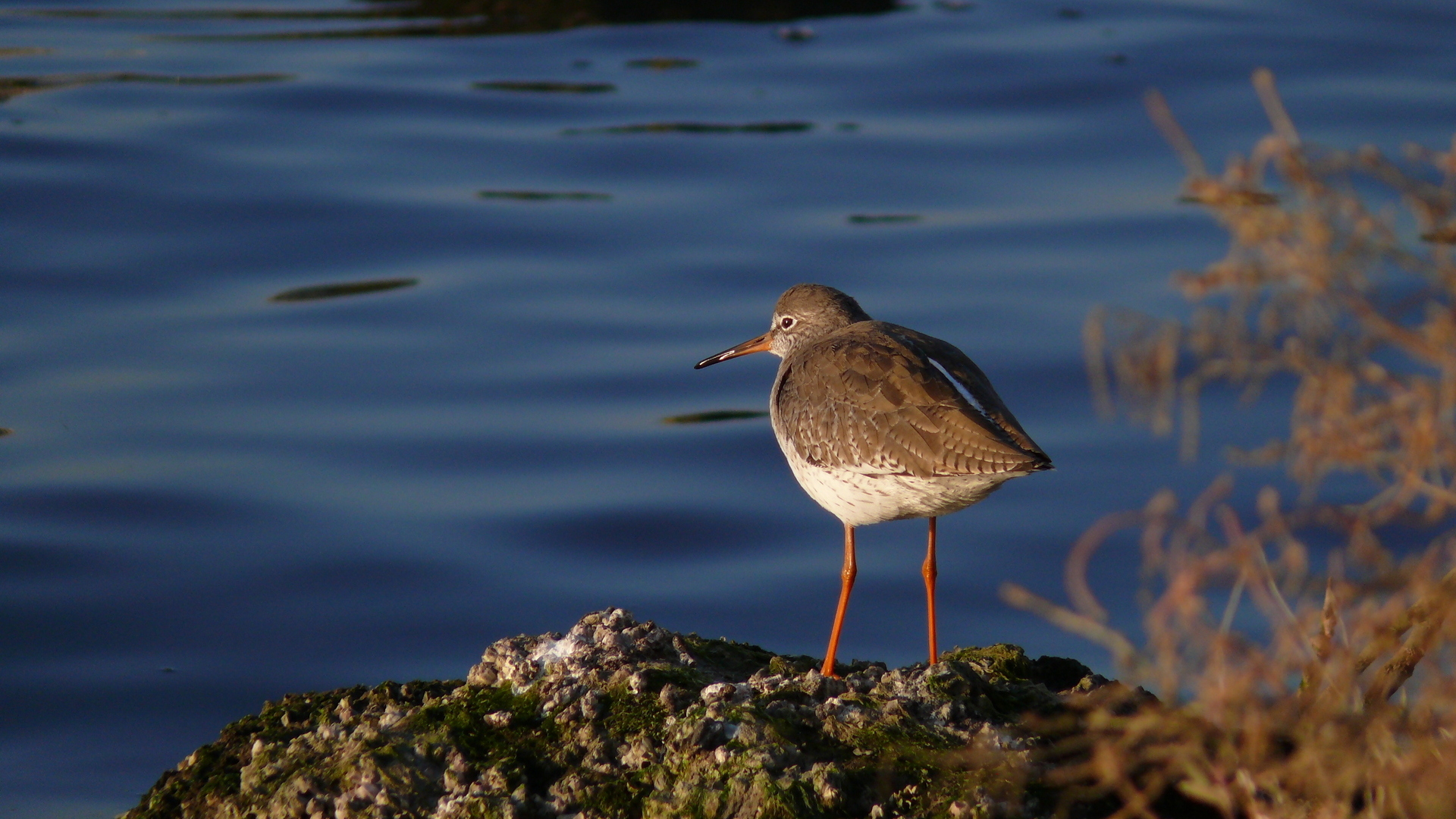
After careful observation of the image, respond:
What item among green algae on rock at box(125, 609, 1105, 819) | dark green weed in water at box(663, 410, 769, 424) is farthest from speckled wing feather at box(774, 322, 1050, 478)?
dark green weed in water at box(663, 410, 769, 424)

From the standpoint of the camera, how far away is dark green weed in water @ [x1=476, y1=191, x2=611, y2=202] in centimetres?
1483

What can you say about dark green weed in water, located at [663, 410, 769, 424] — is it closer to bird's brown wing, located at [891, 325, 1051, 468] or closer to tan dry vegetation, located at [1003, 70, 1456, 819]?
bird's brown wing, located at [891, 325, 1051, 468]

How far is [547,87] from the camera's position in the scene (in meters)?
17.0

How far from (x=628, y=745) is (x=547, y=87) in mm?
13266

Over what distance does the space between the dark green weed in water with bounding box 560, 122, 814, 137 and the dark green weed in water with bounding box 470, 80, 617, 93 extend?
102 cm

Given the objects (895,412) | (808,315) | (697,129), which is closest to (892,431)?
(895,412)

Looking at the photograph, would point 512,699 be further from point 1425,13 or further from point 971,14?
point 1425,13

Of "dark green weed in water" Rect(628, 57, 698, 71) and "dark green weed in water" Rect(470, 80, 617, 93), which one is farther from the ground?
"dark green weed in water" Rect(628, 57, 698, 71)

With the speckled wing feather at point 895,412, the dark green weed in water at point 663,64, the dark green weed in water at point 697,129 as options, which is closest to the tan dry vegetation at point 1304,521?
the speckled wing feather at point 895,412

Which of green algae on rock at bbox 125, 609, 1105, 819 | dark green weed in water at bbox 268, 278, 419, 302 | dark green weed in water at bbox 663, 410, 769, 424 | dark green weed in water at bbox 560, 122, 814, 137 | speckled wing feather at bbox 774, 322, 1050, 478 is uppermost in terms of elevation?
dark green weed in water at bbox 560, 122, 814, 137

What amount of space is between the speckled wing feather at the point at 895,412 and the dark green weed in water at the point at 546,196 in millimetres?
7610

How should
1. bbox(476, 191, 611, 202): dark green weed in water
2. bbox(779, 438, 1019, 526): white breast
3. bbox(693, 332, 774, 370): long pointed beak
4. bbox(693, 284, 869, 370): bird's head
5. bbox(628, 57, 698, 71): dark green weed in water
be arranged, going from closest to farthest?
bbox(779, 438, 1019, 526): white breast, bbox(693, 284, 869, 370): bird's head, bbox(693, 332, 774, 370): long pointed beak, bbox(476, 191, 611, 202): dark green weed in water, bbox(628, 57, 698, 71): dark green weed in water

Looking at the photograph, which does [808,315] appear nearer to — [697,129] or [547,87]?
[697,129]

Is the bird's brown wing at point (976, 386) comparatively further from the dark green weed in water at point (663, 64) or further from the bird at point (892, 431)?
the dark green weed in water at point (663, 64)
